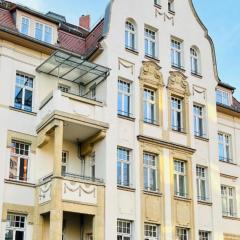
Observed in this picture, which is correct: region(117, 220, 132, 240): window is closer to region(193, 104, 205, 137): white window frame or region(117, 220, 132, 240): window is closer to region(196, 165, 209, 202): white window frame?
region(196, 165, 209, 202): white window frame

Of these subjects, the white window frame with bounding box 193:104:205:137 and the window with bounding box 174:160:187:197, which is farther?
the white window frame with bounding box 193:104:205:137

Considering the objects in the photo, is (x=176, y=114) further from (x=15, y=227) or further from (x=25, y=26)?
(x=15, y=227)

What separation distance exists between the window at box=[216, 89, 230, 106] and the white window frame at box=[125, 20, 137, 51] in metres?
8.32

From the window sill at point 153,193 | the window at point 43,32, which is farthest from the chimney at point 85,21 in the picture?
the window sill at point 153,193

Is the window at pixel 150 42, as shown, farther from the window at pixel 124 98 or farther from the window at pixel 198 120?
the window at pixel 198 120

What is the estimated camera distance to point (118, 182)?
73.8 feet

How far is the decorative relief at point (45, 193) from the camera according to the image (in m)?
20.4

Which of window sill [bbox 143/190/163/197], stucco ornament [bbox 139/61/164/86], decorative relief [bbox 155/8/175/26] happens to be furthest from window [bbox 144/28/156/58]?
window sill [bbox 143/190/163/197]

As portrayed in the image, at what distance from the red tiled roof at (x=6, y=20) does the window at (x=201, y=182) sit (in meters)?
11.9

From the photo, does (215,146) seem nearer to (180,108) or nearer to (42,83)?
(180,108)

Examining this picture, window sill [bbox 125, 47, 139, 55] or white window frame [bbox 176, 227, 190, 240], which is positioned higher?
window sill [bbox 125, 47, 139, 55]

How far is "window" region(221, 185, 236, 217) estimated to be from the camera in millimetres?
28922

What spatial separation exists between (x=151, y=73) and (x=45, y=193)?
854 cm

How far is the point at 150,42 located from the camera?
26.4 meters
